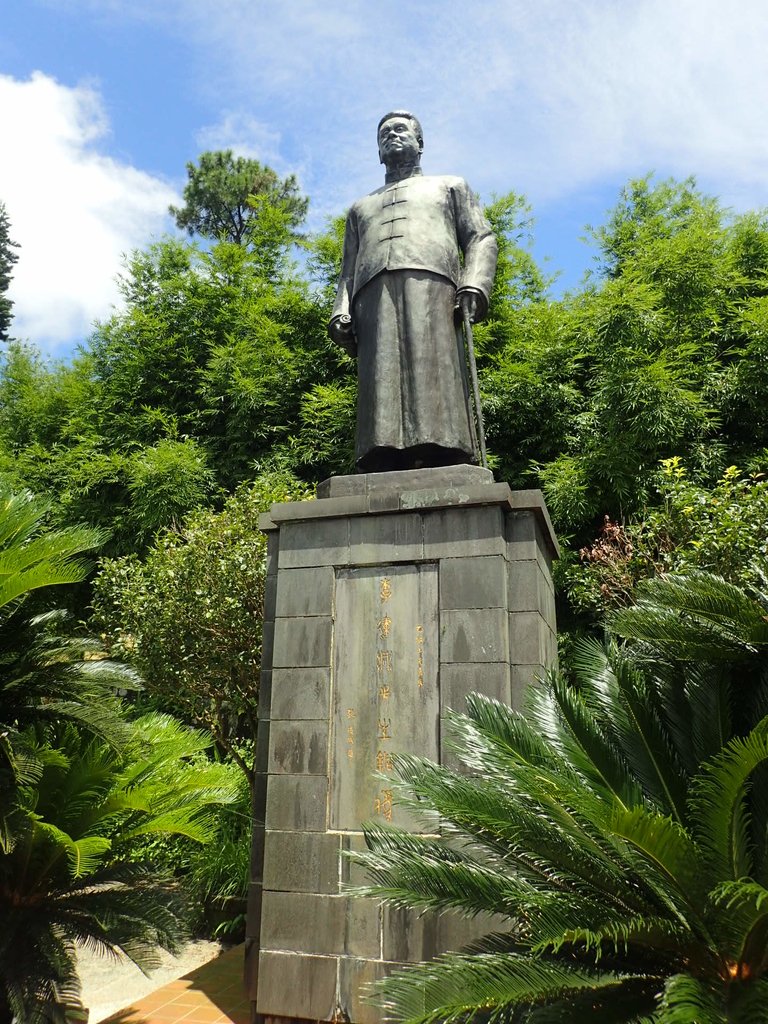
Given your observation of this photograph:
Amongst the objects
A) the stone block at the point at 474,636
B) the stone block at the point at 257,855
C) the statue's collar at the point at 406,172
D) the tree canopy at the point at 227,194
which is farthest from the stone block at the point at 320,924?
the tree canopy at the point at 227,194

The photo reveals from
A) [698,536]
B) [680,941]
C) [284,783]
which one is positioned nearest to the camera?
[680,941]

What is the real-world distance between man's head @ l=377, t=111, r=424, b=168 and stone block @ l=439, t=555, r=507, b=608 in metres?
3.66

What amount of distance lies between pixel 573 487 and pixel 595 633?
2048mm

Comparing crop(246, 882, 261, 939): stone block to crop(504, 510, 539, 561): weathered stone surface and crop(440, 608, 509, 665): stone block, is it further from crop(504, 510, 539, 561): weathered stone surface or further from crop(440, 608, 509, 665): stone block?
crop(504, 510, 539, 561): weathered stone surface

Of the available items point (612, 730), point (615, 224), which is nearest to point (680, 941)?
point (612, 730)

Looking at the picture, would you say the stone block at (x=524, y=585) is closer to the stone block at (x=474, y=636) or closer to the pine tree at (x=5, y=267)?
the stone block at (x=474, y=636)

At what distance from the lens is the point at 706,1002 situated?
3232 millimetres

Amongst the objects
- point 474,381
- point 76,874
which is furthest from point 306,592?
point 76,874

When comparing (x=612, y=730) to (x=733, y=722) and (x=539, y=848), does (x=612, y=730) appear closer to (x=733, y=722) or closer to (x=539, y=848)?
(x=733, y=722)

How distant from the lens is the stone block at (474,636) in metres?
5.19

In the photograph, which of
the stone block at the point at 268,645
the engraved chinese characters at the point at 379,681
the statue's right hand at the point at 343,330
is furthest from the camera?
the statue's right hand at the point at 343,330

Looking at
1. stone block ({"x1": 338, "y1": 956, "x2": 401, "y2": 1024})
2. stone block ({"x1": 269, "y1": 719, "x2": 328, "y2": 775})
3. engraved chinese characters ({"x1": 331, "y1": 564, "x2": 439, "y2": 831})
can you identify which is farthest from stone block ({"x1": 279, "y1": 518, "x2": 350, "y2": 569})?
stone block ({"x1": 338, "y1": 956, "x2": 401, "y2": 1024})

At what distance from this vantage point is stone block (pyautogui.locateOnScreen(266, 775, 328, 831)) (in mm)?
5168

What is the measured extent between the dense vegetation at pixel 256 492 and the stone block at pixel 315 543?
1.36 meters
